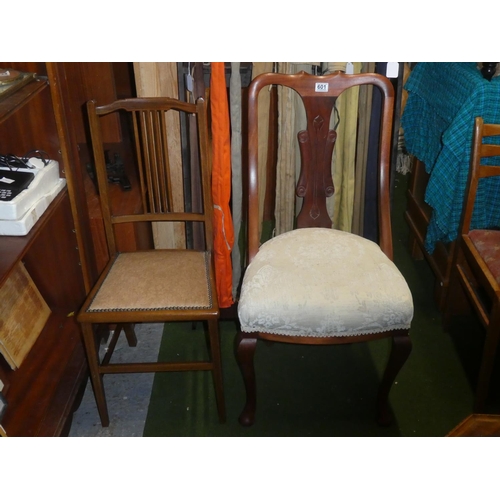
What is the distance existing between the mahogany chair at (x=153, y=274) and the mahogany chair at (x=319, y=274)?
14 cm

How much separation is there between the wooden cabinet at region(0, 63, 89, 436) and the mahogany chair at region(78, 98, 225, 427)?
125 mm

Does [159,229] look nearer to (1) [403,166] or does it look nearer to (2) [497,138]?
(2) [497,138]

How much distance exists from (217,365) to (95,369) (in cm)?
39

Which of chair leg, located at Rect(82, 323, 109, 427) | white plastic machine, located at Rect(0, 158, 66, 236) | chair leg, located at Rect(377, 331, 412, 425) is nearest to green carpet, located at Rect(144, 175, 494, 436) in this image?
chair leg, located at Rect(377, 331, 412, 425)

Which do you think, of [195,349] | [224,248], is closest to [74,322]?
[195,349]

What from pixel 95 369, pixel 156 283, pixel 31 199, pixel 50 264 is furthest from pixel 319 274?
pixel 50 264

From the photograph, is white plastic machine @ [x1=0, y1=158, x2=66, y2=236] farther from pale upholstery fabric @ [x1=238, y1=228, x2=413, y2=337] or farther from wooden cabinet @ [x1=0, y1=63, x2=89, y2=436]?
pale upholstery fabric @ [x1=238, y1=228, x2=413, y2=337]

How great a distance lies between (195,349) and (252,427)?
1.54 ft

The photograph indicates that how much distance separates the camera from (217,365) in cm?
175

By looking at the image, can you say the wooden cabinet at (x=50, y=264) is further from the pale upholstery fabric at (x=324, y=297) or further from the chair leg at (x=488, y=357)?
the chair leg at (x=488, y=357)

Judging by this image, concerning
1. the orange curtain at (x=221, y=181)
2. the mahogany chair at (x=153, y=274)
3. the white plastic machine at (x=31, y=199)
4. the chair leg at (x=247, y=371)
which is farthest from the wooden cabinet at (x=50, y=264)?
the chair leg at (x=247, y=371)

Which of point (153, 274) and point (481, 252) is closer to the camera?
point (153, 274)

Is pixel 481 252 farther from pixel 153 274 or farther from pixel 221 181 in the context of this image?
pixel 153 274

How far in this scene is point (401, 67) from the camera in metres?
1.92
